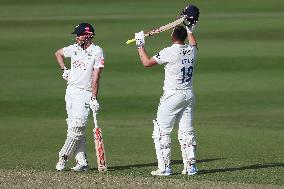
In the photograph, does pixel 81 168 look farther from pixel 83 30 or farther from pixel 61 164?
pixel 83 30

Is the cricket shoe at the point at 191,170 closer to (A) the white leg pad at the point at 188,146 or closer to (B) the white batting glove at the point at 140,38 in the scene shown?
(A) the white leg pad at the point at 188,146

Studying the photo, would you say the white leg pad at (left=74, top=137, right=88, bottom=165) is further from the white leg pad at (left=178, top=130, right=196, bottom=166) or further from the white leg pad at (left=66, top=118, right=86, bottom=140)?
the white leg pad at (left=178, top=130, right=196, bottom=166)

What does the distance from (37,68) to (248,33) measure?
8.36 meters

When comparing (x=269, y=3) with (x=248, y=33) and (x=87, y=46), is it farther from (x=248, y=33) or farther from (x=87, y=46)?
(x=87, y=46)

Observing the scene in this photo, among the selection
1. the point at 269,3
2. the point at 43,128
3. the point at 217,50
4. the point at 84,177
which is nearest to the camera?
the point at 84,177

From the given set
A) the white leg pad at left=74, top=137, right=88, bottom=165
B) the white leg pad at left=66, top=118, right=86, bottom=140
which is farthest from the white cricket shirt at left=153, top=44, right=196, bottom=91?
the white leg pad at left=74, top=137, right=88, bottom=165

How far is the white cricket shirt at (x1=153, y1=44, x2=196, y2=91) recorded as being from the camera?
13.3m

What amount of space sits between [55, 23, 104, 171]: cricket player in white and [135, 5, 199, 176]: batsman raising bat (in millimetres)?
828

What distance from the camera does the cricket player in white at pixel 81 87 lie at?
13.9 m

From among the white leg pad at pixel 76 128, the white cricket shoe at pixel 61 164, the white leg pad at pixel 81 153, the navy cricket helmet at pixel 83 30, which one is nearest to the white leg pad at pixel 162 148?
the white leg pad at pixel 76 128

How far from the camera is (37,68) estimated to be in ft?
89.8

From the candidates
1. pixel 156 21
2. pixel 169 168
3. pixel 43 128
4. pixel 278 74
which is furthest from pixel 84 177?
pixel 156 21

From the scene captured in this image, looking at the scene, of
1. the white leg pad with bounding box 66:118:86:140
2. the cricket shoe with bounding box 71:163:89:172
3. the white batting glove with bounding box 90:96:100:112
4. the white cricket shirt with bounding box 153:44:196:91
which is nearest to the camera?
the white cricket shirt with bounding box 153:44:196:91

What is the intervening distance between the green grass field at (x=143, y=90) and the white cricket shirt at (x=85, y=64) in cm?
119
